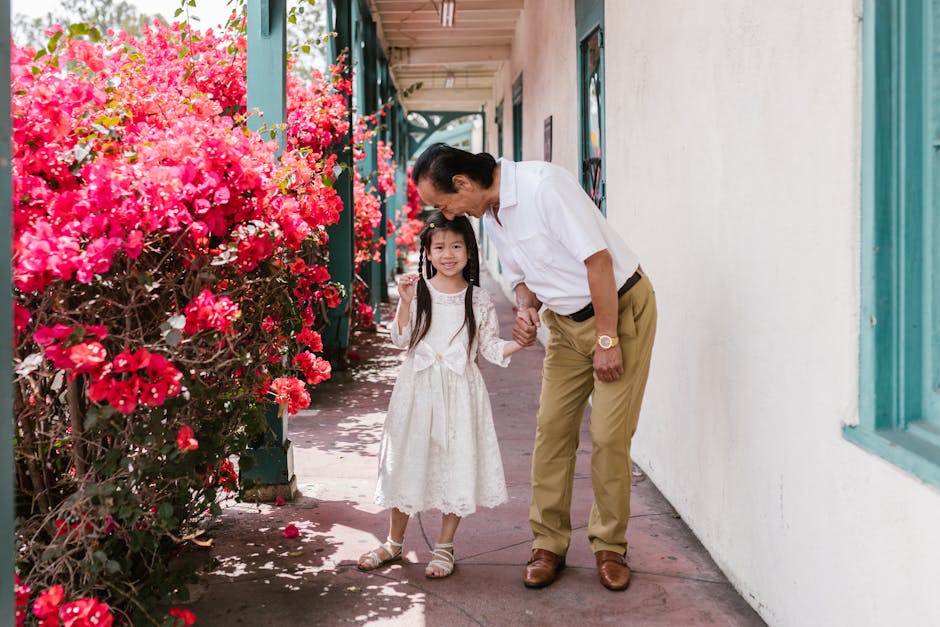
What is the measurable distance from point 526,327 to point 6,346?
196 cm

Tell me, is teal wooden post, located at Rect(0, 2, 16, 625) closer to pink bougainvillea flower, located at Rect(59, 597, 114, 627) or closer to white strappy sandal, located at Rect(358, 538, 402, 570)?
A: pink bougainvillea flower, located at Rect(59, 597, 114, 627)

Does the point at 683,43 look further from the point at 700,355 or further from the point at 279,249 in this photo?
the point at 279,249

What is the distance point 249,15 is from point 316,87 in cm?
258

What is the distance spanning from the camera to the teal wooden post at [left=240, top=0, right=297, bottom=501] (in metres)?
4.49

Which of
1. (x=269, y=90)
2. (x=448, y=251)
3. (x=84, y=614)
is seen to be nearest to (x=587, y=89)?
(x=269, y=90)

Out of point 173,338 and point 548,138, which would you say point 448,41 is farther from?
point 173,338

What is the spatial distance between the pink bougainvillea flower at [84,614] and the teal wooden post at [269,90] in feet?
6.45

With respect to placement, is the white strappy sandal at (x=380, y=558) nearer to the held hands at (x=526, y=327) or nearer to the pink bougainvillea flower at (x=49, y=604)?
the held hands at (x=526, y=327)

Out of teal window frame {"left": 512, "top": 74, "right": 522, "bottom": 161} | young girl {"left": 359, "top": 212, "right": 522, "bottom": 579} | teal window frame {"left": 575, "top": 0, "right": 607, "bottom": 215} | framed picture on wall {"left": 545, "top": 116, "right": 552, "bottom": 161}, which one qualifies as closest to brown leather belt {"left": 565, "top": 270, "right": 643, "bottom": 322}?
young girl {"left": 359, "top": 212, "right": 522, "bottom": 579}

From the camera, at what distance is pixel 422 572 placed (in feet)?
12.0

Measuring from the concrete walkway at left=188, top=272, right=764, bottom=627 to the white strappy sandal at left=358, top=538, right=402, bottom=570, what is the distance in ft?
0.10

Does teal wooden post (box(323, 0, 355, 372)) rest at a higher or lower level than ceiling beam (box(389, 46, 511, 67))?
lower

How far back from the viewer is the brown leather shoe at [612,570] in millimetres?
3475

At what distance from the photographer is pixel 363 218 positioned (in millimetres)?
9500
